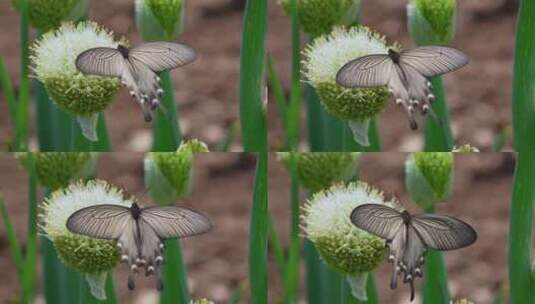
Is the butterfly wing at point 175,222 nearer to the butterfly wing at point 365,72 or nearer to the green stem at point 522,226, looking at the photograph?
the butterfly wing at point 365,72

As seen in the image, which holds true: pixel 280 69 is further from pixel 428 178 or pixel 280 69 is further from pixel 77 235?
pixel 77 235

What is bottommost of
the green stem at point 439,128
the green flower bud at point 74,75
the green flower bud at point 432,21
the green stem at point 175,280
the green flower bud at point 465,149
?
the green stem at point 175,280

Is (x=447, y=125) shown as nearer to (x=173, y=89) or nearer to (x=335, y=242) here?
(x=335, y=242)

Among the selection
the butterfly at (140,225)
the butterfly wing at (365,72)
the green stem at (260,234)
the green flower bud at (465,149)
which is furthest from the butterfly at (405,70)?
the butterfly at (140,225)

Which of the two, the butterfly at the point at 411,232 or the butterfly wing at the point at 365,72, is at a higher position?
the butterfly wing at the point at 365,72

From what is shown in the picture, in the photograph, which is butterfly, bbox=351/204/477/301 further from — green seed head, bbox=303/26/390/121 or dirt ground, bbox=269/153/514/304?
green seed head, bbox=303/26/390/121

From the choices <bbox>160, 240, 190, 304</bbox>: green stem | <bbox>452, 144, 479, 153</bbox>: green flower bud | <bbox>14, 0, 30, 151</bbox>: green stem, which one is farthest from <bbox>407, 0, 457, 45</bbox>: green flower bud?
<bbox>14, 0, 30, 151</bbox>: green stem
